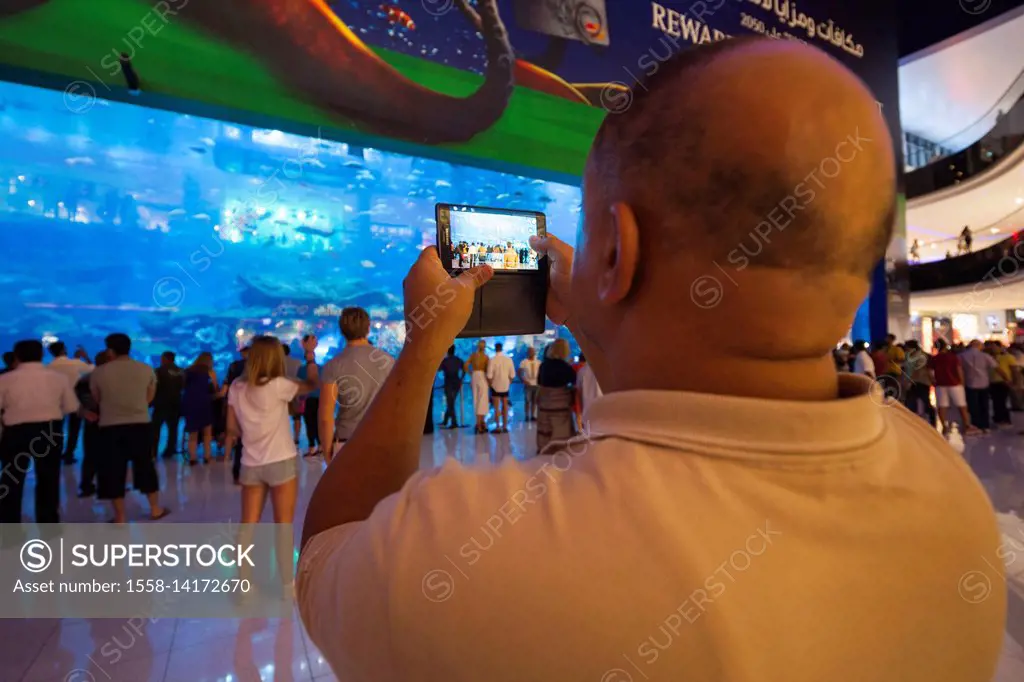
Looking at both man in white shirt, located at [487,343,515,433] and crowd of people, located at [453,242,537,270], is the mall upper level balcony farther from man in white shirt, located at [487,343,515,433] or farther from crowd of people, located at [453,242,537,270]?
crowd of people, located at [453,242,537,270]

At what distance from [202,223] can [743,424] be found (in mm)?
20626

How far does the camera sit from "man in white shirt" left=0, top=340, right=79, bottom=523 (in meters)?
3.54

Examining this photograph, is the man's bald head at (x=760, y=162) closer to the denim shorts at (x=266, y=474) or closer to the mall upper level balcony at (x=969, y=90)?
the denim shorts at (x=266, y=474)

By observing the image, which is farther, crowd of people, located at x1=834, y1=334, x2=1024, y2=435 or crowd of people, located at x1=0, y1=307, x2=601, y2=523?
crowd of people, located at x1=834, y1=334, x2=1024, y2=435

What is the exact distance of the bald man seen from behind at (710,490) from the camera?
381mm

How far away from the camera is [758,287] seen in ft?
1.53

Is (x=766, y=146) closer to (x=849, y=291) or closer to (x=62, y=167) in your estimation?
(x=849, y=291)

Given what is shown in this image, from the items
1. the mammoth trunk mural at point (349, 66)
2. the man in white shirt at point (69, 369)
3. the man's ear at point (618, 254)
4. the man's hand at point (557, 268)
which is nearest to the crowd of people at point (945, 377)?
the mammoth trunk mural at point (349, 66)

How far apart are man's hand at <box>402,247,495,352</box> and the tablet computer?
0.47ft

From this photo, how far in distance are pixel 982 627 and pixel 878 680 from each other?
0.49 ft

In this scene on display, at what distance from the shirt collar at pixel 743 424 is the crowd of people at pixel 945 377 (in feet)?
22.7

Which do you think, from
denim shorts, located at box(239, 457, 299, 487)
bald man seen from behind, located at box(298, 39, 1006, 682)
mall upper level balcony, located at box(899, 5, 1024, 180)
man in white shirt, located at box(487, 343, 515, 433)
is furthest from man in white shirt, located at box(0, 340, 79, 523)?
mall upper level balcony, located at box(899, 5, 1024, 180)

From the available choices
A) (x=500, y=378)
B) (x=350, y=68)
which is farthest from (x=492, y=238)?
(x=500, y=378)

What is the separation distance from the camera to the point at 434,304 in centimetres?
69
